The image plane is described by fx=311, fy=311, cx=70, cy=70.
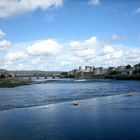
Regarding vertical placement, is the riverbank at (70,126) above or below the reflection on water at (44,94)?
below

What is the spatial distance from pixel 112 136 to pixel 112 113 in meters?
12.9

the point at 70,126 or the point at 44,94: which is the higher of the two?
the point at 44,94

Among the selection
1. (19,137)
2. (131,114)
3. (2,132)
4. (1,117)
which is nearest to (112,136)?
(19,137)

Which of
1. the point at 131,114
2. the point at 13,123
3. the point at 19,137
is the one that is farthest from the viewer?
the point at 131,114

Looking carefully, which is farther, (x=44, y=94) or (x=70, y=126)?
(x=44, y=94)

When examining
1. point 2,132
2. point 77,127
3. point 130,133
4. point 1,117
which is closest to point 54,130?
point 77,127

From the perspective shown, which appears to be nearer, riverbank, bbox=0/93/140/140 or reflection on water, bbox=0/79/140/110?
riverbank, bbox=0/93/140/140

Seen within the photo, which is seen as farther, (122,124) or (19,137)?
(122,124)

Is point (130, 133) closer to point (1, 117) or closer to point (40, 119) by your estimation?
point (40, 119)

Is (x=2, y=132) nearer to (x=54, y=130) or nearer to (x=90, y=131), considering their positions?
(x=54, y=130)

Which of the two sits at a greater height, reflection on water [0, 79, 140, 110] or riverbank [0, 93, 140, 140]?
reflection on water [0, 79, 140, 110]

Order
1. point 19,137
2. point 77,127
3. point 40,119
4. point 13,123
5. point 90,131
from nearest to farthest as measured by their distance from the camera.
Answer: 1. point 19,137
2. point 90,131
3. point 77,127
4. point 13,123
5. point 40,119

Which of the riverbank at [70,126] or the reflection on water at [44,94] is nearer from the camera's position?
the riverbank at [70,126]

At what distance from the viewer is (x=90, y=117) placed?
35.2 m
